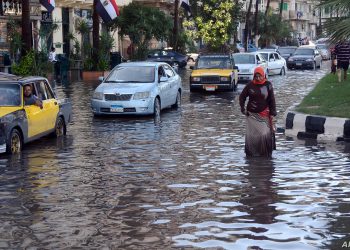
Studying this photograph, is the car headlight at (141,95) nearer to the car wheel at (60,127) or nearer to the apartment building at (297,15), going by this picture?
the car wheel at (60,127)

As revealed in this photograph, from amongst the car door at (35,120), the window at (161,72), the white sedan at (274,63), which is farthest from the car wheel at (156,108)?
the white sedan at (274,63)

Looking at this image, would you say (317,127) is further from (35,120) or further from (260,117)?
(35,120)

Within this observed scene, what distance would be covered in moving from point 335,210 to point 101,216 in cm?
275

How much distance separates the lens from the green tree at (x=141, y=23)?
172 ft

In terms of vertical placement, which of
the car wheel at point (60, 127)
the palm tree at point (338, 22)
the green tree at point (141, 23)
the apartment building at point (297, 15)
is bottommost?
the car wheel at point (60, 127)

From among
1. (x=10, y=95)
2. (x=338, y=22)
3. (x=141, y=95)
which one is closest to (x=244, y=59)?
(x=141, y=95)

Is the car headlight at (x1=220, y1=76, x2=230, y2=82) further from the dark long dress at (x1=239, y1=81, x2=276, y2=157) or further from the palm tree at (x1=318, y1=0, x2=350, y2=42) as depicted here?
the dark long dress at (x1=239, y1=81, x2=276, y2=157)

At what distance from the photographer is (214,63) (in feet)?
106

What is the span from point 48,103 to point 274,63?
95.8ft

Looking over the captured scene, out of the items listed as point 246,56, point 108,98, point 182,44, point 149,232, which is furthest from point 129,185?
point 182,44

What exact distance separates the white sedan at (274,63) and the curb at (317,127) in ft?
84.8

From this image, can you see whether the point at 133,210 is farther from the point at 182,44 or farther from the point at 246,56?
the point at 182,44

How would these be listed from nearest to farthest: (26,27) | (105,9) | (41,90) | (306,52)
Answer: (41,90) < (26,27) < (105,9) < (306,52)

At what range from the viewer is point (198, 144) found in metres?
16.0
